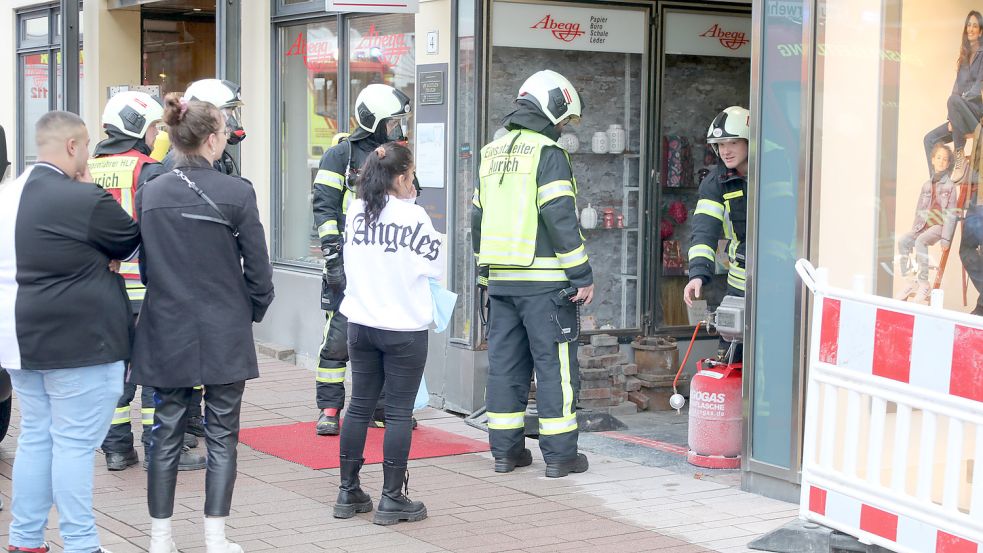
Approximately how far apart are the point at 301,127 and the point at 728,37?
3849mm

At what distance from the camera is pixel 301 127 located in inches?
450

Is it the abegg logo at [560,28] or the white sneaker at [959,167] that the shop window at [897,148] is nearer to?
the white sneaker at [959,167]

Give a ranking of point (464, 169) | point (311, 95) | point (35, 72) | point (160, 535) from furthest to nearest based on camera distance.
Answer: point (35, 72)
point (311, 95)
point (464, 169)
point (160, 535)

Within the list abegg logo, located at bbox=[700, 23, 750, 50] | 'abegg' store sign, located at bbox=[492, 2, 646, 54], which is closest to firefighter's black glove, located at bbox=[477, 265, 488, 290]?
'abegg' store sign, located at bbox=[492, 2, 646, 54]

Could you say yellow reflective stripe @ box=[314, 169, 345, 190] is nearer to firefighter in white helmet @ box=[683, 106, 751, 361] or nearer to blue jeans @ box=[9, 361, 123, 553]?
firefighter in white helmet @ box=[683, 106, 751, 361]

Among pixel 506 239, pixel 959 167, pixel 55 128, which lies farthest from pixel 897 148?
pixel 55 128

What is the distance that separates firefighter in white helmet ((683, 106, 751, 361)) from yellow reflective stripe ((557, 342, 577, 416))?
0.96m

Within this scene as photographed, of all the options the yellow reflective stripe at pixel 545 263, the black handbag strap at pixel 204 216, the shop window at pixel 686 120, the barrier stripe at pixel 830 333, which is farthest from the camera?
the shop window at pixel 686 120

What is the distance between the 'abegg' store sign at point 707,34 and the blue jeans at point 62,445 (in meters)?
5.69

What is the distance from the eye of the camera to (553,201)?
6898 mm

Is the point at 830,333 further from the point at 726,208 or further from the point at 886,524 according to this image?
the point at 726,208

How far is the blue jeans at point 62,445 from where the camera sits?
509cm

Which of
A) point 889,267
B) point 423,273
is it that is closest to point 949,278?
point 889,267

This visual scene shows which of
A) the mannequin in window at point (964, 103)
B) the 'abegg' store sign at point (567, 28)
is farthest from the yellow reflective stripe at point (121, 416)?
the mannequin in window at point (964, 103)
